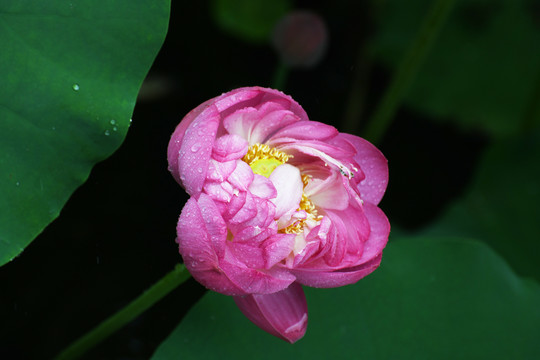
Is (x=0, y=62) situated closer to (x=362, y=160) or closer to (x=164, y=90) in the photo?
(x=362, y=160)

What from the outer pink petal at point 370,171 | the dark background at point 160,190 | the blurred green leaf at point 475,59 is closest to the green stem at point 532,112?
the blurred green leaf at point 475,59

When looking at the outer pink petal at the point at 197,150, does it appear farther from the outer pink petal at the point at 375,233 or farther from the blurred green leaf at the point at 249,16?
the blurred green leaf at the point at 249,16

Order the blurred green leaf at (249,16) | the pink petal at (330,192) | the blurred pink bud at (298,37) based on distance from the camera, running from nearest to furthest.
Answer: the pink petal at (330,192) < the blurred pink bud at (298,37) < the blurred green leaf at (249,16)

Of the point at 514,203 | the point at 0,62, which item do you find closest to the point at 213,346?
the point at 0,62

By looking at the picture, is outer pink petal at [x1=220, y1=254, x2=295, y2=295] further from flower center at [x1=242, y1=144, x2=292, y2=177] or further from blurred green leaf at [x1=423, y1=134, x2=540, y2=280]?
blurred green leaf at [x1=423, y1=134, x2=540, y2=280]

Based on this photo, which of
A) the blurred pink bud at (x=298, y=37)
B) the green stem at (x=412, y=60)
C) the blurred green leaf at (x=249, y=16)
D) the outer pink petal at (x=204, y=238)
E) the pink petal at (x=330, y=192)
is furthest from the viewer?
the blurred green leaf at (x=249, y=16)

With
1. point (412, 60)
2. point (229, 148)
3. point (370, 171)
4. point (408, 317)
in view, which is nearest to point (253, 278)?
point (229, 148)

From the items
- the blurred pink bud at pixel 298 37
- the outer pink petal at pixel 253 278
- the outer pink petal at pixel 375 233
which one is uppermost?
the outer pink petal at pixel 375 233
